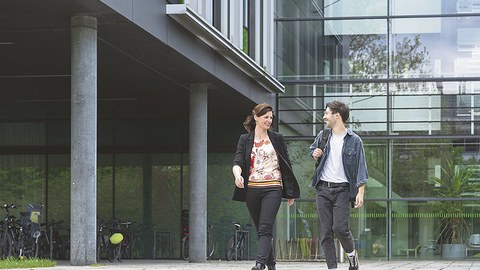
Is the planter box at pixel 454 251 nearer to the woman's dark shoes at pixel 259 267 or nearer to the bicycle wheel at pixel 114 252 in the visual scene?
the bicycle wheel at pixel 114 252

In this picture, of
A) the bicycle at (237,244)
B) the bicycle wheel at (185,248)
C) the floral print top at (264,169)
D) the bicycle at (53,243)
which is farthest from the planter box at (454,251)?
the floral print top at (264,169)

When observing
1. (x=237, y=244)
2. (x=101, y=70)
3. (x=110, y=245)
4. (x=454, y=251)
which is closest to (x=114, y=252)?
(x=110, y=245)

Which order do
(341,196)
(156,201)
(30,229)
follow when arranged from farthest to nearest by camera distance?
(156,201) < (30,229) < (341,196)

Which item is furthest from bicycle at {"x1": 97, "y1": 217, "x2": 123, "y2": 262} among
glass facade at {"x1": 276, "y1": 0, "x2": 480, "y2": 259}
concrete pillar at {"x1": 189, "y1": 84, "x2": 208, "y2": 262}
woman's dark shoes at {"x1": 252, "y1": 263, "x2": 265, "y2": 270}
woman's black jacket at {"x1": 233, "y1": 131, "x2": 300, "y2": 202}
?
woman's dark shoes at {"x1": 252, "y1": 263, "x2": 265, "y2": 270}

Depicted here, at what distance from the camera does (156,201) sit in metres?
27.6

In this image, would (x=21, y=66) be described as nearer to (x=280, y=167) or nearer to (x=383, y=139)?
(x=383, y=139)

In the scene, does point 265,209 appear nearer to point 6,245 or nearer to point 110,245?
point 6,245

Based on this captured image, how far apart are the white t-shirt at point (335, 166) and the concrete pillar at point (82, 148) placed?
553 cm

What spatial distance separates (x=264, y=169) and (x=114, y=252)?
13197 mm

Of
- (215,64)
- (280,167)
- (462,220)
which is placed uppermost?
(215,64)

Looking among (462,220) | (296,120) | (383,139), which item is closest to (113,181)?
(296,120)

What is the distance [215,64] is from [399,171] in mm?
7166

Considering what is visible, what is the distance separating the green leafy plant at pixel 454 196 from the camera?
24609 mm

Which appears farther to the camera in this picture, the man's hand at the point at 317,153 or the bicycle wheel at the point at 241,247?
the bicycle wheel at the point at 241,247
